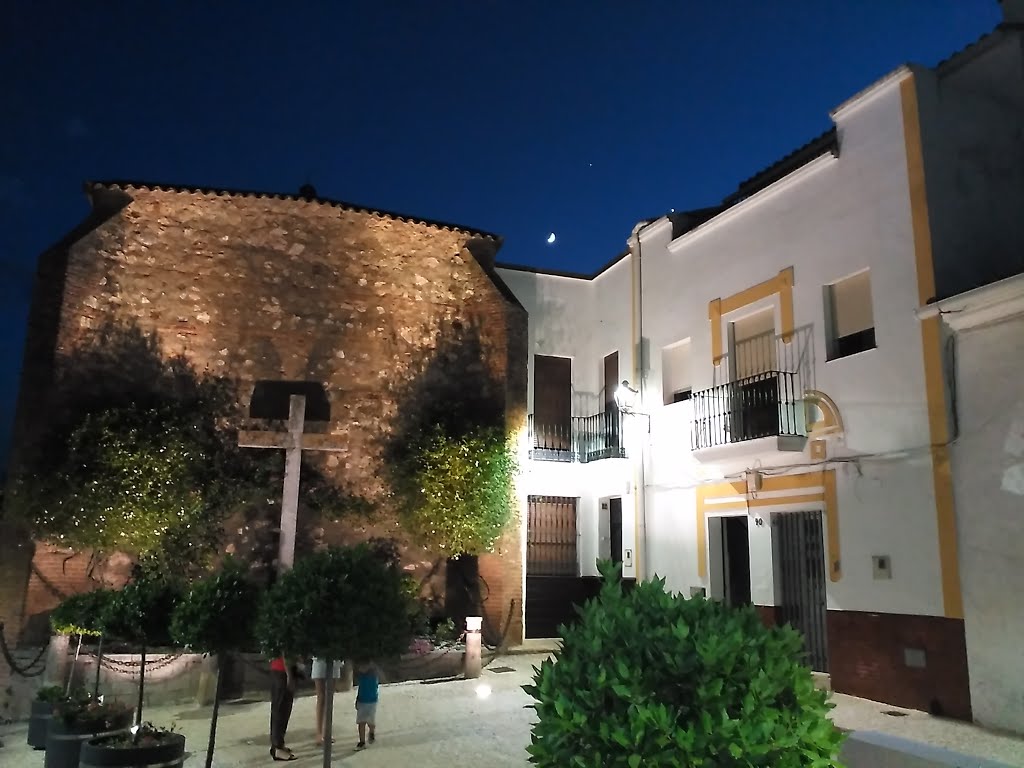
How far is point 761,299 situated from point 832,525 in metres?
3.60

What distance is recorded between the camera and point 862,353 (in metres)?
9.80

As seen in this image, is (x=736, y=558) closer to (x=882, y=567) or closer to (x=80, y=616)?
(x=882, y=567)

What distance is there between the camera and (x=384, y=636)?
20.4 feet

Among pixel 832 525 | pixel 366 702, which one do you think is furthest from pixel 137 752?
pixel 832 525

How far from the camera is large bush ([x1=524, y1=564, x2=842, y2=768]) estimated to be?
2844 mm

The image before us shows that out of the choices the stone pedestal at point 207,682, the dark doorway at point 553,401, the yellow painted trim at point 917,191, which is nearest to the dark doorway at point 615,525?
the dark doorway at point 553,401

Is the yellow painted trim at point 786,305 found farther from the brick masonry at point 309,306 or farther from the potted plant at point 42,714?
the potted plant at point 42,714

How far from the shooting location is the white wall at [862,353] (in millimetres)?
9023

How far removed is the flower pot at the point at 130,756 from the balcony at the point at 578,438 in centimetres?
994

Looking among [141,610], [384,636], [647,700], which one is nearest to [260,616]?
[384,636]

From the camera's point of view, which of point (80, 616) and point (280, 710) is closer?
point (280, 710)

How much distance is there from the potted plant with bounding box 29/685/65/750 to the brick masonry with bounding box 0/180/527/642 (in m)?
4.87

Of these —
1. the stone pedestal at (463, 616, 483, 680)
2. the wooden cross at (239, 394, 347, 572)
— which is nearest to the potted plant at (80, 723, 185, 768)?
the wooden cross at (239, 394, 347, 572)

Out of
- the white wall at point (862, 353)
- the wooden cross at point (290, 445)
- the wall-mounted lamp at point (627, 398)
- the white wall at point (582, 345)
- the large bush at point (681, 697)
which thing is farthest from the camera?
the white wall at point (582, 345)
